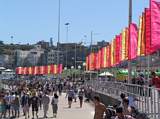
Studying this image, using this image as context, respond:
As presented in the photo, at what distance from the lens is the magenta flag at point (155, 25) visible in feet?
75.6

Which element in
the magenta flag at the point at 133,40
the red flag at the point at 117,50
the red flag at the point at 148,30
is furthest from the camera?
the red flag at the point at 117,50

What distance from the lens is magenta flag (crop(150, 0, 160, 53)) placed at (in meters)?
23.0

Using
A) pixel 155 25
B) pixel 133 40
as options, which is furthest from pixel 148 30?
pixel 133 40

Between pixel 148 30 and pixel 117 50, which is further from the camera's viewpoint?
pixel 117 50

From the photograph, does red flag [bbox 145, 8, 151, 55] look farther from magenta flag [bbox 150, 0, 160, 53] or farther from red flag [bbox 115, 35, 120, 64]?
red flag [bbox 115, 35, 120, 64]

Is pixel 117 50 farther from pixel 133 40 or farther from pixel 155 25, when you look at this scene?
pixel 155 25

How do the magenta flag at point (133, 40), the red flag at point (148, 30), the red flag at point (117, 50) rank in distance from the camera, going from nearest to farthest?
the red flag at point (148, 30), the magenta flag at point (133, 40), the red flag at point (117, 50)

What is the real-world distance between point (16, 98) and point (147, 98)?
17.8 metres

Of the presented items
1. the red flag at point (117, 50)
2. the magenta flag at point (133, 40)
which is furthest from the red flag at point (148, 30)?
the red flag at point (117, 50)

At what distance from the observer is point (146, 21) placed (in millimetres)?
25000

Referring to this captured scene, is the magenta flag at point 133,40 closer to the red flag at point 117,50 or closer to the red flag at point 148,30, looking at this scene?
the red flag at point 148,30

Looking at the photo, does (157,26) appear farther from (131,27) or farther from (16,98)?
(16,98)

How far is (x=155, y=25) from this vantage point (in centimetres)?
2333

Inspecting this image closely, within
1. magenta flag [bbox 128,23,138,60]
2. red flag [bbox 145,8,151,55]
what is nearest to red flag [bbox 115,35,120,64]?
magenta flag [bbox 128,23,138,60]
